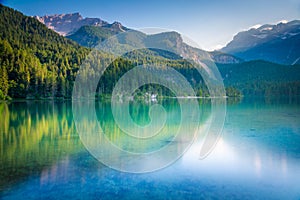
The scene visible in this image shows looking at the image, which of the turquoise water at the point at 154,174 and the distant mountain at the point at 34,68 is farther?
the distant mountain at the point at 34,68

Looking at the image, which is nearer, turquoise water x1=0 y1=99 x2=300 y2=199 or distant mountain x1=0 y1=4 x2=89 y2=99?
turquoise water x1=0 y1=99 x2=300 y2=199

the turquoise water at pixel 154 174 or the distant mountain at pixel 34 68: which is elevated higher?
the distant mountain at pixel 34 68

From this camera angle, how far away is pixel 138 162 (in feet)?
49.8

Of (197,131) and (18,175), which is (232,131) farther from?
(18,175)

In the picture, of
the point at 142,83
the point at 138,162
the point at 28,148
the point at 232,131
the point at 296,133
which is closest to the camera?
the point at 138,162

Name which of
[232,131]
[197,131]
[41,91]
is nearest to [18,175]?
[197,131]

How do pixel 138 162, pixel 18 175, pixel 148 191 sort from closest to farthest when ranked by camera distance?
1. pixel 148 191
2. pixel 18 175
3. pixel 138 162

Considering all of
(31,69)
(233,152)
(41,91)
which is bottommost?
(233,152)

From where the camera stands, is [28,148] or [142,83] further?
[142,83]

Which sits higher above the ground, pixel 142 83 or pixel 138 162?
pixel 142 83

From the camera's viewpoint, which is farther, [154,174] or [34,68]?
[34,68]

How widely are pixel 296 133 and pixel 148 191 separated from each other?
67.6ft

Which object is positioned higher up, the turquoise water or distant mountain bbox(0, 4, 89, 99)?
distant mountain bbox(0, 4, 89, 99)

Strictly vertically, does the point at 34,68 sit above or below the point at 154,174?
above
